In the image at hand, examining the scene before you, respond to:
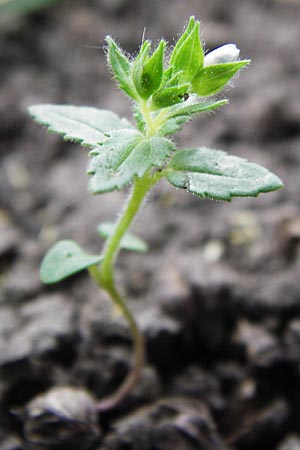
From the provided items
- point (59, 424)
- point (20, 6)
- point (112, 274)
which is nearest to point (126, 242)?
point (112, 274)

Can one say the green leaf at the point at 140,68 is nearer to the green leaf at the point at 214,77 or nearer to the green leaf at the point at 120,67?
the green leaf at the point at 120,67

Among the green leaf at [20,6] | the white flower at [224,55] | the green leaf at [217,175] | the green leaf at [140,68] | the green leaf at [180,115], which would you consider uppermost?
the green leaf at [20,6]

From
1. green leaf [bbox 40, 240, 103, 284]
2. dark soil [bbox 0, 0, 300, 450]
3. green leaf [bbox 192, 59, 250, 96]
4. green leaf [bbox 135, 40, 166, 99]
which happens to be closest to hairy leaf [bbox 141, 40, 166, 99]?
green leaf [bbox 135, 40, 166, 99]

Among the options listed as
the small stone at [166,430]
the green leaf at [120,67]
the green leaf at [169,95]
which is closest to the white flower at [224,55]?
the green leaf at [169,95]

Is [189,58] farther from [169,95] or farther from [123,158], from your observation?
[123,158]

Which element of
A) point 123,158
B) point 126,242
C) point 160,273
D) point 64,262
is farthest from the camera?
point 160,273

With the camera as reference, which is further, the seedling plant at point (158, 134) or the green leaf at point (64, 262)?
the green leaf at point (64, 262)

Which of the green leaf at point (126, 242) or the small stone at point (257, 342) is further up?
the green leaf at point (126, 242)

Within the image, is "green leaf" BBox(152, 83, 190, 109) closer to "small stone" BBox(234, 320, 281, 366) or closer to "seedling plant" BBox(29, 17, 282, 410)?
"seedling plant" BBox(29, 17, 282, 410)
